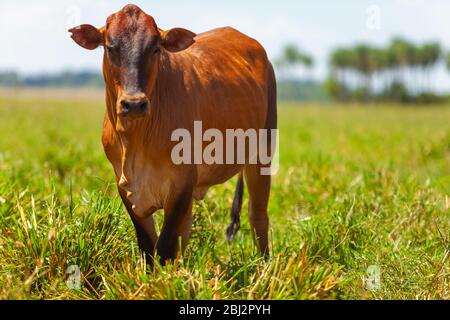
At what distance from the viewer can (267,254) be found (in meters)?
5.98

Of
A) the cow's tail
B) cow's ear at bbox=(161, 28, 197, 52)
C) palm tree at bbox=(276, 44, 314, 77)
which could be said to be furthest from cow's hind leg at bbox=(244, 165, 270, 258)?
palm tree at bbox=(276, 44, 314, 77)

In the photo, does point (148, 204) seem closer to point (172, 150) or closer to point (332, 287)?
point (172, 150)

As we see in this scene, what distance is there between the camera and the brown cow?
4.23m

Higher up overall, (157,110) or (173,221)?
(157,110)

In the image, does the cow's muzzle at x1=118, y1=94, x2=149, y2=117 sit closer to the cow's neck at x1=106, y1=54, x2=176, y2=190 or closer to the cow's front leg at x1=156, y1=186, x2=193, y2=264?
the cow's neck at x1=106, y1=54, x2=176, y2=190

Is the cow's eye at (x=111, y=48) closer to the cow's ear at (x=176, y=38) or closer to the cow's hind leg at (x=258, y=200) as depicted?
the cow's ear at (x=176, y=38)

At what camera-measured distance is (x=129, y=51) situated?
13.8ft

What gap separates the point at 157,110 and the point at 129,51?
508 mm

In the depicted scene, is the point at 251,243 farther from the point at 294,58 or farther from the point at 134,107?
the point at 294,58

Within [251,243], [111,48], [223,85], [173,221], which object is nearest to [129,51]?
[111,48]

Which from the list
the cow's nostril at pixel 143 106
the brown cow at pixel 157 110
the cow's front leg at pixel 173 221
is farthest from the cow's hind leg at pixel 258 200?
the cow's nostril at pixel 143 106

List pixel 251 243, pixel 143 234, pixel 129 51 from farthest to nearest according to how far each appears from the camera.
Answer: pixel 251 243 → pixel 143 234 → pixel 129 51
